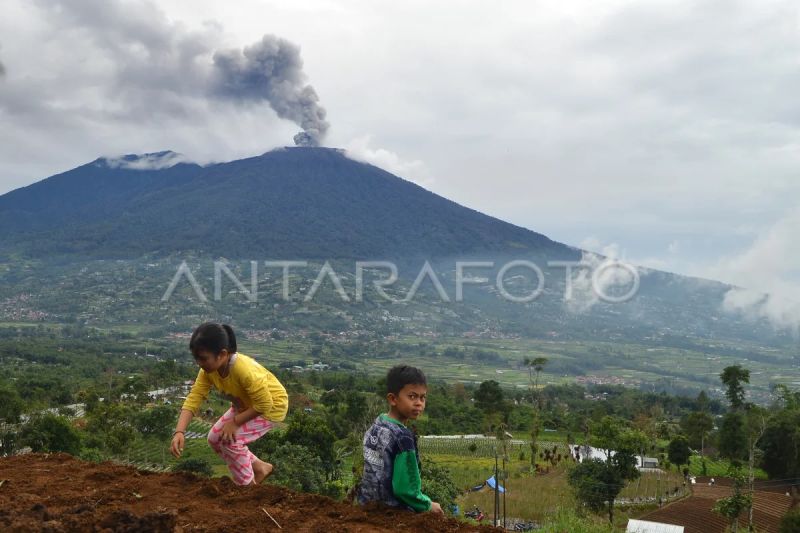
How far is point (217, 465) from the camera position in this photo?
3094 cm

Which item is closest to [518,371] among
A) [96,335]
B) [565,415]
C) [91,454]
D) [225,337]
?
[565,415]

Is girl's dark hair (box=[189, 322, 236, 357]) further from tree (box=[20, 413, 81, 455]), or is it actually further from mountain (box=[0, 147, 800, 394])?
mountain (box=[0, 147, 800, 394])

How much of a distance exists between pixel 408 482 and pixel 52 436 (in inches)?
883

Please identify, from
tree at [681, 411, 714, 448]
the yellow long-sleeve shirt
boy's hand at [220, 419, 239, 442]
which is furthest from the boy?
tree at [681, 411, 714, 448]

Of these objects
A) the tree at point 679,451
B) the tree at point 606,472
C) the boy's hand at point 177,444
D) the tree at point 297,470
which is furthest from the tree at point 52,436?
the tree at point 679,451

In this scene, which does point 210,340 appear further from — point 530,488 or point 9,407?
point 9,407

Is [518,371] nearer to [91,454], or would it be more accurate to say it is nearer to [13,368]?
[13,368]

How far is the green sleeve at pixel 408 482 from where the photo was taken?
2.78 metres

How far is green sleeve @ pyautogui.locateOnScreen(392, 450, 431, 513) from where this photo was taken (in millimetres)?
2775

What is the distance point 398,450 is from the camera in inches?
110

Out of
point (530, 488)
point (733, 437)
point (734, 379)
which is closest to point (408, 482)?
point (530, 488)

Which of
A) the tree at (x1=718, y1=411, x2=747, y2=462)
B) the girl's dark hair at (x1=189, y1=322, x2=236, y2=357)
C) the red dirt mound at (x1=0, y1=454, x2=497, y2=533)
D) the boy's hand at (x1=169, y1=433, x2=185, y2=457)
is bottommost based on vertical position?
the tree at (x1=718, y1=411, x2=747, y2=462)

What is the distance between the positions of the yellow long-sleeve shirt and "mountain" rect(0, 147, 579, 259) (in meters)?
128

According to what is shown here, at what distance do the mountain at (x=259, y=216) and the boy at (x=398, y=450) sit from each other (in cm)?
12869
